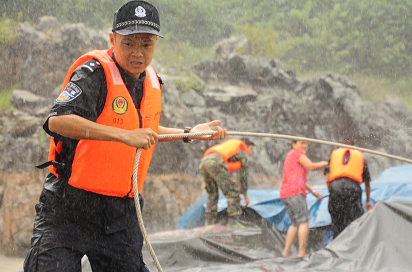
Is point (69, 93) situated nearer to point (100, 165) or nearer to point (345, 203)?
point (100, 165)

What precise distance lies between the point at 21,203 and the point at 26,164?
1.38m

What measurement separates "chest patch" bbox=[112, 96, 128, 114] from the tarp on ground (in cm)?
269

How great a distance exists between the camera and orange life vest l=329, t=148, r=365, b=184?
15.5 feet

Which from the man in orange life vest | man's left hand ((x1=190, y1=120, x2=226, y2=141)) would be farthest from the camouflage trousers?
the man in orange life vest

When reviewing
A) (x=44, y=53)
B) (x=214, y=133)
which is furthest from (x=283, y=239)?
A: (x=44, y=53)

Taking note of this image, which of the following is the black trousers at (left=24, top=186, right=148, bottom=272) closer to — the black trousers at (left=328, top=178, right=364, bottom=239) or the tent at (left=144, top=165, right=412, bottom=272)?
the tent at (left=144, top=165, right=412, bottom=272)

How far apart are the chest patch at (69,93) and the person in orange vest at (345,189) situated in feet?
12.6

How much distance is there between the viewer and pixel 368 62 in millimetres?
20766

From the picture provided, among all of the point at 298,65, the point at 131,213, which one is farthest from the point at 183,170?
the point at 298,65

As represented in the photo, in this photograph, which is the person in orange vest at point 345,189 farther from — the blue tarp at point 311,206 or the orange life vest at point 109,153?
the orange life vest at point 109,153

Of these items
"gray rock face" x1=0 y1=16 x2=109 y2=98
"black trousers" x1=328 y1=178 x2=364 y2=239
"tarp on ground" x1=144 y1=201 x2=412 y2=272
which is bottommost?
"tarp on ground" x1=144 y1=201 x2=412 y2=272

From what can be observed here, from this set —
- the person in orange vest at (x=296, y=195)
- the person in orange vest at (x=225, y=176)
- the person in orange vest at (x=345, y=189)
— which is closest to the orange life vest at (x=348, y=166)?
the person in orange vest at (x=345, y=189)

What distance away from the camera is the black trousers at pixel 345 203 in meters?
4.69

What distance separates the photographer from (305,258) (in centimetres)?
414
